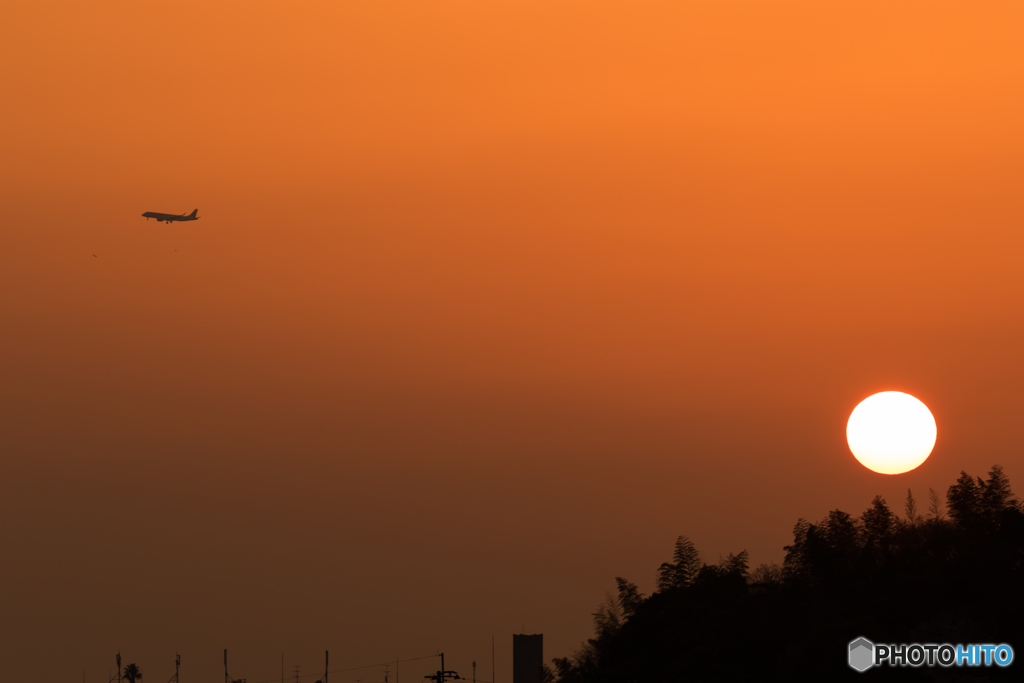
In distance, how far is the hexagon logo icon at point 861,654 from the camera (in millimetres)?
180500

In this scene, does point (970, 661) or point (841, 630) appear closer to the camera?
point (970, 661)

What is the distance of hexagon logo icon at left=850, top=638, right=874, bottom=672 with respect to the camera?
18050cm

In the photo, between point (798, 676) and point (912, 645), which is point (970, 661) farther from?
point (798, 676)

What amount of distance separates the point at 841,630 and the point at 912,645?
1077cm

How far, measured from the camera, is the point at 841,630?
192125mm

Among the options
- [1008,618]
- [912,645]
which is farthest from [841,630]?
[1008,618]

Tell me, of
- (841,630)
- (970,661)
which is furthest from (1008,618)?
(841,630)

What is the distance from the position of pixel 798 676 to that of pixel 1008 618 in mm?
32999

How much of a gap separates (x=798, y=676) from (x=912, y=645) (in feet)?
61.9

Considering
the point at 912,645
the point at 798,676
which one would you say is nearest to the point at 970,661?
the point at 912,645

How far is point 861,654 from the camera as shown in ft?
600

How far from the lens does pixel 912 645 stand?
190m

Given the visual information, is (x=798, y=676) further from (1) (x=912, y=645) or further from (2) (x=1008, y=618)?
(2) (x=1008, y=618)
